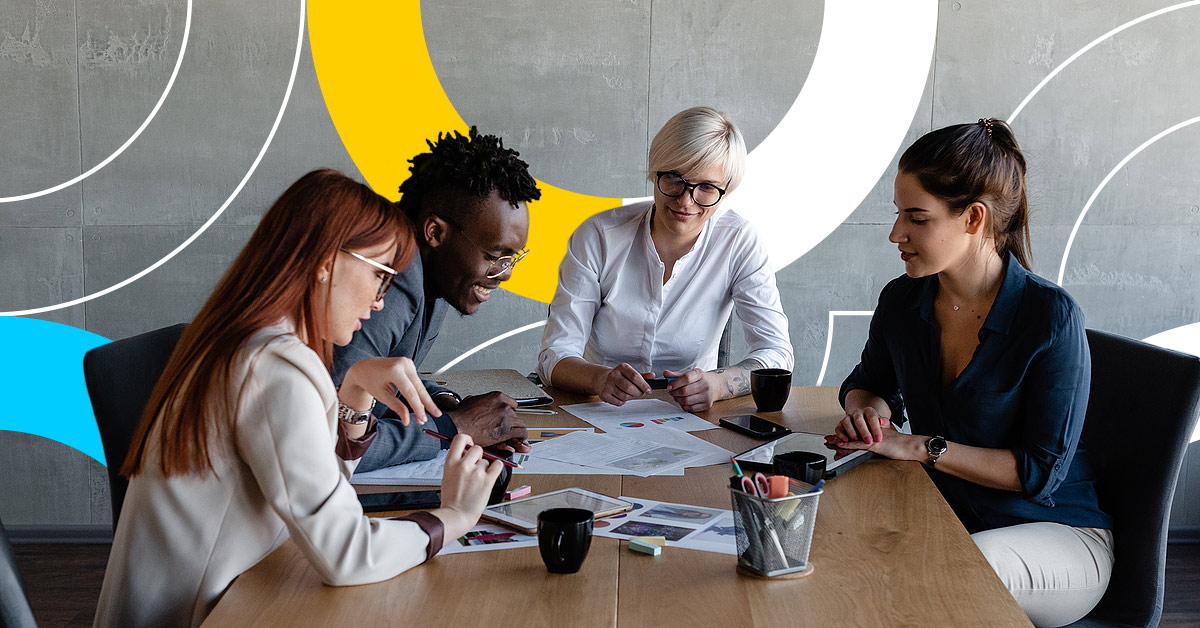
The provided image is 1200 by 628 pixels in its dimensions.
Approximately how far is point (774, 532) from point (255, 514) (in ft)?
2.39

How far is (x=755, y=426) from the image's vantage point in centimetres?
205

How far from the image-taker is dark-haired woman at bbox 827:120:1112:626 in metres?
1.77

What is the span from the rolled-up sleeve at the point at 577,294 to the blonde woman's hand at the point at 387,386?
1015 mm

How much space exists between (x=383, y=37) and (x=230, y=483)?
255 centimetres

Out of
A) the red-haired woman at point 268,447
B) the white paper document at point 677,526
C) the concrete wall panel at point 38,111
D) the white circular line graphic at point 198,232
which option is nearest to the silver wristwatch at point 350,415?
the red-haired woman at point 268,447

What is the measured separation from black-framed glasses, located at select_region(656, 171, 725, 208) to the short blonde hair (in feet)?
0.06

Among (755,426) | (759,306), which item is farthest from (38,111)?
(755,426)

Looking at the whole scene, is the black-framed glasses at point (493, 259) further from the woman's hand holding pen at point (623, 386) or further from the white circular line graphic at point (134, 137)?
the white circular line graphic at point (134, 137)

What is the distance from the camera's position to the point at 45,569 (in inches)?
134

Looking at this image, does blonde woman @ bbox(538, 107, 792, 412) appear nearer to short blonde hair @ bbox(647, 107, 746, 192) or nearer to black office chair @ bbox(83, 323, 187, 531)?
short blonde hair @ bbox(647, 107, 746, 192)

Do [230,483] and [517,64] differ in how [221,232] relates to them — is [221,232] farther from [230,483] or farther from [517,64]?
[230,483]

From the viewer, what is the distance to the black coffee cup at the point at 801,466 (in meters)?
1.55

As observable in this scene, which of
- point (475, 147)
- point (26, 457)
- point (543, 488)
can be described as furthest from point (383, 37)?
point (543, 488)

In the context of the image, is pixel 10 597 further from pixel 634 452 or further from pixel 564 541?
pixel 634 452
